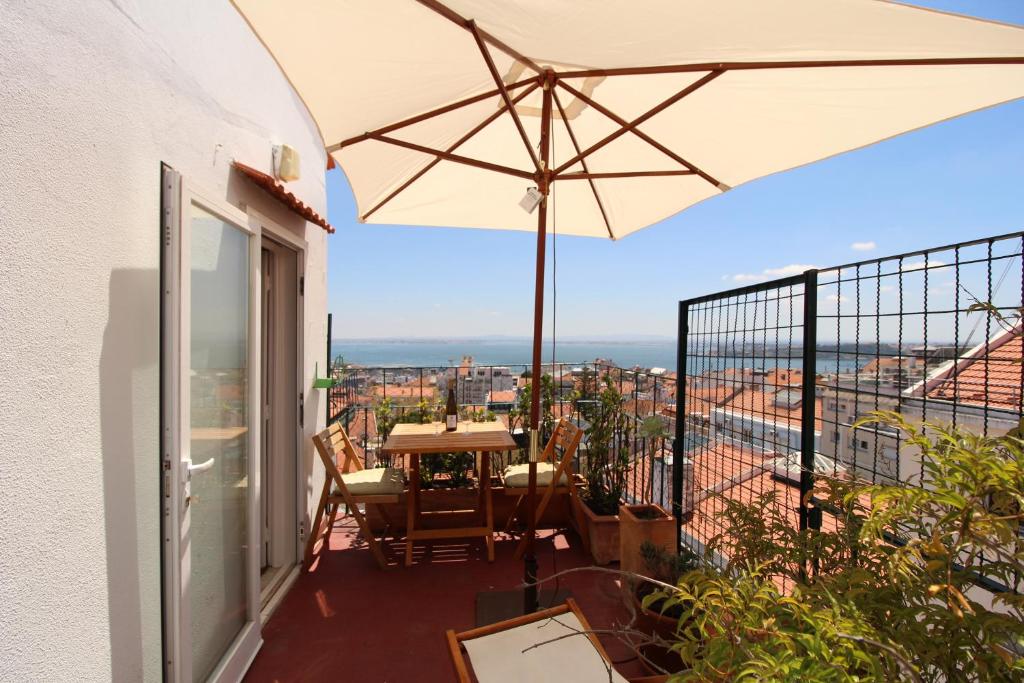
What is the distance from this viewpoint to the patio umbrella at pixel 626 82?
4.51ft

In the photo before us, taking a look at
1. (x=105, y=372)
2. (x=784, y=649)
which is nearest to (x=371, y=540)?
(x=105, y=372)

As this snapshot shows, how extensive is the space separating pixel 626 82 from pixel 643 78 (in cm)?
8

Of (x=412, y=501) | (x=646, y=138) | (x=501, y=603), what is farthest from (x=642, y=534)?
(x=646, y=138)

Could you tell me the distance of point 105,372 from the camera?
1396 millimetres

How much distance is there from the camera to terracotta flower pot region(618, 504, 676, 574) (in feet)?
8.17

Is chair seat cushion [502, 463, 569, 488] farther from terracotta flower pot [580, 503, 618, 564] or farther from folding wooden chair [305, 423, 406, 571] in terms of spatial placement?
folding wooden chair [305, 423, 406, 571]

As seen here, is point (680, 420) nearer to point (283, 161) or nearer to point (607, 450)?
point (607, 450)

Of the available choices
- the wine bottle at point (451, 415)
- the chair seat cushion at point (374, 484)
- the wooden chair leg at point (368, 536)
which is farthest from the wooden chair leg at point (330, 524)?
the wine bottle at point (451, 415)

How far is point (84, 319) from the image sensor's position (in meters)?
1.32

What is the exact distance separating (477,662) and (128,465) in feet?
4.34

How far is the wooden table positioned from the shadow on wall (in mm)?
1515

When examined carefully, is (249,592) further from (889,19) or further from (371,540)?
(889,19)

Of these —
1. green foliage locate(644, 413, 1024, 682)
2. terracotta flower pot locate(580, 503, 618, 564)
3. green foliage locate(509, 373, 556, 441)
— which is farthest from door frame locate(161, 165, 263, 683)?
green foliage locate(509, 373, 556, 441)

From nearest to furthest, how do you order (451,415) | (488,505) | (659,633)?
(659,633) → (488,505) → (451,415)
